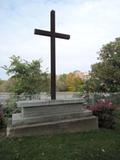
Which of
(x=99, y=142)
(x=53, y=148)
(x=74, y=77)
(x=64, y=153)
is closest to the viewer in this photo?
(x=64, y=153)

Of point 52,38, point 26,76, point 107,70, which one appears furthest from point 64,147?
point 107,70

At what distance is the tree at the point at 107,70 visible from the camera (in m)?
19.4

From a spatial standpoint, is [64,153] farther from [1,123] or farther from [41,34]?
[41,34]

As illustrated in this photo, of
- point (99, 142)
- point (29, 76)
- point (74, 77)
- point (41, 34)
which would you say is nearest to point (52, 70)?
point (41, 34)

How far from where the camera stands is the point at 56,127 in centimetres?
642

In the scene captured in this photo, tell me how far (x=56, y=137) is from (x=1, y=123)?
2.07 meters

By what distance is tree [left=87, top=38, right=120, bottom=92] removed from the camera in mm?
19442

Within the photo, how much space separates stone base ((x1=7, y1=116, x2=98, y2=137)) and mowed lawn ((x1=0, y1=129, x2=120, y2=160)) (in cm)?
25

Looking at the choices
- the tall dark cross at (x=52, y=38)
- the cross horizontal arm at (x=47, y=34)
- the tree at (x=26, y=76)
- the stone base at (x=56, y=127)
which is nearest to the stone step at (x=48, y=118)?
the stone base at (x=56, y=127)

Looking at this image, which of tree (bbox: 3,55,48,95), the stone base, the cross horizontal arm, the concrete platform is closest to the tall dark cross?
the cross horizontal arm

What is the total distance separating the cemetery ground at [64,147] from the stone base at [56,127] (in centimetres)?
23

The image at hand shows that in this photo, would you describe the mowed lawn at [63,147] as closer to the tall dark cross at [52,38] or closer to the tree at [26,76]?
the tall dark cross at [52,38]

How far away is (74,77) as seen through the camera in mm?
40656

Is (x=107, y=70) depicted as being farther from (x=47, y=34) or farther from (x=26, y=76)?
(x=47, y=34)
